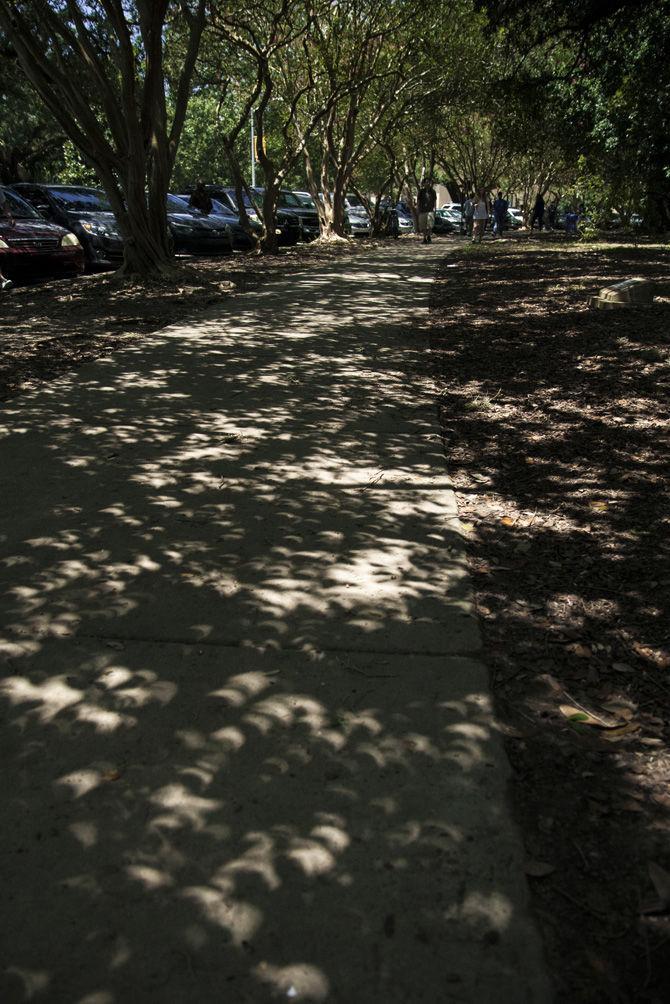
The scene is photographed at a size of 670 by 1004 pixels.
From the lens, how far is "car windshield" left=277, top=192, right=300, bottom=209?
28506 millimetres

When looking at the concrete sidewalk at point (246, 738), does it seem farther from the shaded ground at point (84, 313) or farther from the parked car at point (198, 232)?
the parked car at point (198, 232)

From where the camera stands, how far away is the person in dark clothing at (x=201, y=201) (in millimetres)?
20470

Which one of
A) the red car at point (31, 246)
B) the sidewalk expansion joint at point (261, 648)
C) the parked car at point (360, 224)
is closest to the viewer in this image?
the sidewalk expansion joint at point (261, 648)

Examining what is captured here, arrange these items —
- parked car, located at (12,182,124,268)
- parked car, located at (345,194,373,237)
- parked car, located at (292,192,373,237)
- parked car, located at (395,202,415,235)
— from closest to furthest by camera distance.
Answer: parked car, located at (12,182,124,268) → parked car, located at (292,192,373,237) → parked car, located at (345,194,373,237) → parked car, located at (395,202,415,235)

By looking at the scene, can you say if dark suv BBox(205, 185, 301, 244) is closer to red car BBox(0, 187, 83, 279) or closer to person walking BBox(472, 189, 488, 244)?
person walking BBox(472, 189, 488, 244)

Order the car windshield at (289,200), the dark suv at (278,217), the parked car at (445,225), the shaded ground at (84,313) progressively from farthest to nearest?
the parked car at (445,225)
the car windshield at (289,200)
the dark suv at (278,217)
the shaded ground at (84,313)

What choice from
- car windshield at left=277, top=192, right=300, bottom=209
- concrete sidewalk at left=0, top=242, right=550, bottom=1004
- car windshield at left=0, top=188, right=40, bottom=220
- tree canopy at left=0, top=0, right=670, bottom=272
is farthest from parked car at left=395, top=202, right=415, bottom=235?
concrete sidewalk at left=0, top=242, right=550, bottom=1004

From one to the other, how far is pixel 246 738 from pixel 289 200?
94.2 ft

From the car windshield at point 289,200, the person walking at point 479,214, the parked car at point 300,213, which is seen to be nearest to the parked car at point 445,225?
the car windshield at point 289,200

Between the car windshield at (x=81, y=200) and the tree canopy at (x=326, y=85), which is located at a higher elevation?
the tree canopy at (x=326, y=85)

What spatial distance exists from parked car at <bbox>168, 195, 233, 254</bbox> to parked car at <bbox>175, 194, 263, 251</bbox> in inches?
12.9

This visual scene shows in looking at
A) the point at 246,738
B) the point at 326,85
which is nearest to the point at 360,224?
the point at 326,85

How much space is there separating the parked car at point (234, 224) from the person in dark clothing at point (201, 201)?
192 millimetres

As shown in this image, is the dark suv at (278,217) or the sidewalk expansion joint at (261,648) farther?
the dark suv at (278,217)
